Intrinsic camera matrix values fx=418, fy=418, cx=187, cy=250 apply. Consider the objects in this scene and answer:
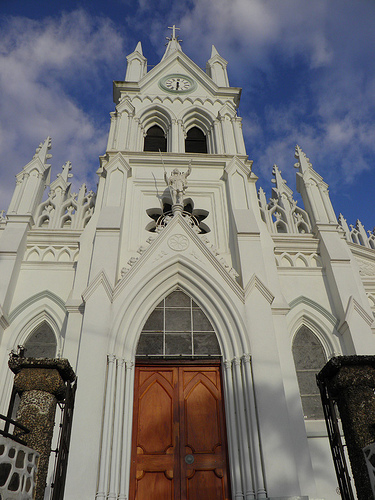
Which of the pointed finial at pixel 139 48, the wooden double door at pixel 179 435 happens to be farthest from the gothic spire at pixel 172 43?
the wooden double door at pixel 179 435

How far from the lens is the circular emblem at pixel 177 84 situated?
746 inches

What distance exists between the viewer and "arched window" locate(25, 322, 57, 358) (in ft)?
33.9

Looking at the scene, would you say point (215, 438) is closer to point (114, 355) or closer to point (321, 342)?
point (114, 355)

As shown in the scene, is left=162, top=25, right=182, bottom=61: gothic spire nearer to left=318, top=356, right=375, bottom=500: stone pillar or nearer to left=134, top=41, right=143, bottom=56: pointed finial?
left=134, top=41, right=143, bottom=56: pointed finial

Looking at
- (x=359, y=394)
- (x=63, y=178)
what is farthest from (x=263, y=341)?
(x=63, y=178)

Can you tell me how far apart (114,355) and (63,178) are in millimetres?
8146

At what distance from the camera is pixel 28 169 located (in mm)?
Answer: 13914

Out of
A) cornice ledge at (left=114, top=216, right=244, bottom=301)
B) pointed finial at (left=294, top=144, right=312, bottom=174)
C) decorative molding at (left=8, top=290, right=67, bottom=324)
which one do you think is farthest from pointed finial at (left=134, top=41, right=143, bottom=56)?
decorative molding at (left=8, top=290, right=67, bottom=324)

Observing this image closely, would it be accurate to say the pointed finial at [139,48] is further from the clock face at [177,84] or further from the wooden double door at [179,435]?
the wooden double door at [179,435]

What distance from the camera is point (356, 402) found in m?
5.28

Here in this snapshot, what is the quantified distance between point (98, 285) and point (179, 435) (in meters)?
3.79

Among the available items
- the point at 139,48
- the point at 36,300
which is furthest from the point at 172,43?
the point at 36,300

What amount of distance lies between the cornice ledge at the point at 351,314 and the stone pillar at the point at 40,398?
721 cm

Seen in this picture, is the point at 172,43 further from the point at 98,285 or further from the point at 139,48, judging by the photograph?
the point at 98,285
